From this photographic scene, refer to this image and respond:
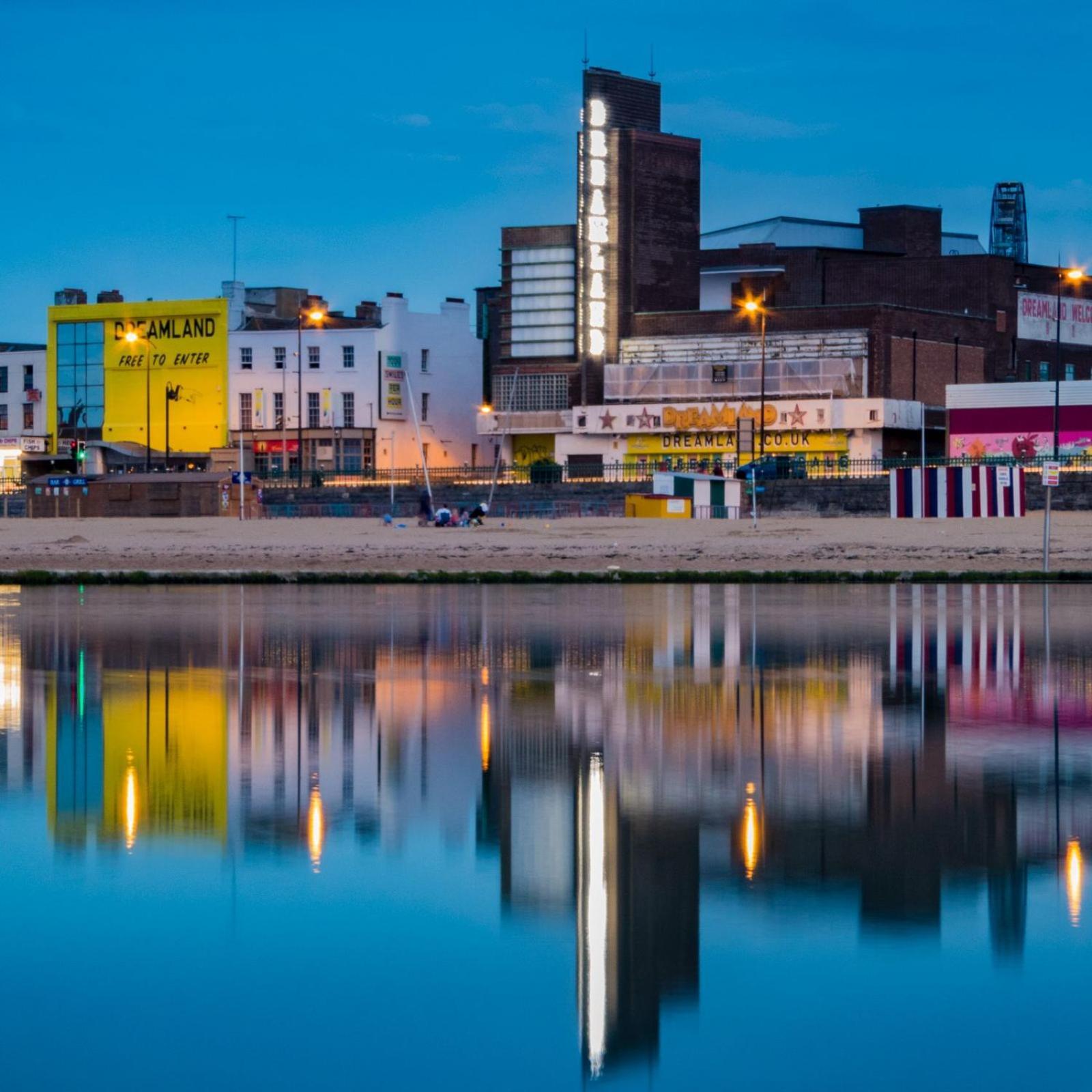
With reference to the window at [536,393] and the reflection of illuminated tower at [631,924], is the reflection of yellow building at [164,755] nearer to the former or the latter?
the reflection of illuminated tower at [631,924]

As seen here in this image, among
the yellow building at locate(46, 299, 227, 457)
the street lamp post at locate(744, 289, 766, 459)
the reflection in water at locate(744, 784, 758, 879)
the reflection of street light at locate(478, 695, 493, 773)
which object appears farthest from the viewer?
the yellow building at locate(46, 299, 227, 457)

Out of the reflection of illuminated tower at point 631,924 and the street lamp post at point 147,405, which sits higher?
the street lamp post at point 147,405

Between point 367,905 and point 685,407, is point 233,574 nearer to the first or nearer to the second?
point 367,905

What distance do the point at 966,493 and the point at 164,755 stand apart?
49.3m

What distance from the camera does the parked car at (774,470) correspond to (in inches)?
2995

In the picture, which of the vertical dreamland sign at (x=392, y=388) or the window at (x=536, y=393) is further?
the window at (x=536, y=393)

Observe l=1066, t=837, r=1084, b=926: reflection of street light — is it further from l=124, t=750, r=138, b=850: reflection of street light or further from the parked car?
the parked car

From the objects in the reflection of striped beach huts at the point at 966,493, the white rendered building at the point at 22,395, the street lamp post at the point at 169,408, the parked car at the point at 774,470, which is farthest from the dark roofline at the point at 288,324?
the reflection of striped beach huts at the point at 966,493

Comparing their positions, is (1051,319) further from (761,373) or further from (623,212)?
(623,212)

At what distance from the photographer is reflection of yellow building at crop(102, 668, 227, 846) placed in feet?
35.3

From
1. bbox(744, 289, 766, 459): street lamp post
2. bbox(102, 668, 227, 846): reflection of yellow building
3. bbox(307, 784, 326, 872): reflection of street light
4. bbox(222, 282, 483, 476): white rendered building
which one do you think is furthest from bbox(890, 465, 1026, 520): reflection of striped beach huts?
bbox(307, 784, 326, 872): reflection of street light

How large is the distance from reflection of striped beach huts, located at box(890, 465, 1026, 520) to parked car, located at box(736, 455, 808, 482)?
1502 cm

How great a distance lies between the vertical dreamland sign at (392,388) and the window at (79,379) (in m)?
19.1

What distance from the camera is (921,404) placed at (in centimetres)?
9238
